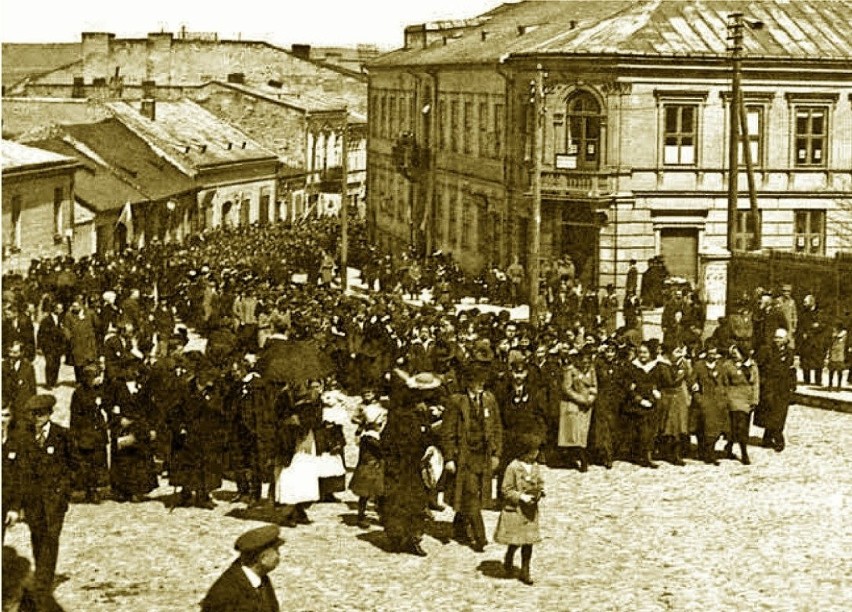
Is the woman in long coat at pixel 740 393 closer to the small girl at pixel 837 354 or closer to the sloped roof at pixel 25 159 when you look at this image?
the small girl at pixel 837 354

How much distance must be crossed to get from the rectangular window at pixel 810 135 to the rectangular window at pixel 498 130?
8.45 m

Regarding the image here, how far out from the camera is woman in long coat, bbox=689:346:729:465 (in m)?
18.3

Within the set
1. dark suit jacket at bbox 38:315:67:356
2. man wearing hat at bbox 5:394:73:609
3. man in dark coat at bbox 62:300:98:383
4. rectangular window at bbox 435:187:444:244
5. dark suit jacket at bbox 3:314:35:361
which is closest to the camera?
man wearing hat at bbox 5:394:73:609

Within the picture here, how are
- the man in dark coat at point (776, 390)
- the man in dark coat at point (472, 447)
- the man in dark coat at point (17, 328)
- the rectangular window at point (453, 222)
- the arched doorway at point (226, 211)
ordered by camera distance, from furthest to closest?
1. the arched doorway at point (226, 211)
2. the rectangular window at point (453, 222)
3. the man in dark coat at point (17, 328)
4. the man in dark coat at point (776, 390)
5. the man in dark coat at point (472, 447)

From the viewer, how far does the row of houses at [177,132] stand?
44.7 metres

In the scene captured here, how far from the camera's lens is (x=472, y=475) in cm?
1389

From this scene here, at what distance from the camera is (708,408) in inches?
719

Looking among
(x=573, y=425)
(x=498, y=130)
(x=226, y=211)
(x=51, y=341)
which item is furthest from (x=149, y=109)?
(x=573, y=425)

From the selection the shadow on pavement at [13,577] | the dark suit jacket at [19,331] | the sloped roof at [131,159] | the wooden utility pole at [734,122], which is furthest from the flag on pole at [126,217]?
the shadow on pavement at [13,577]

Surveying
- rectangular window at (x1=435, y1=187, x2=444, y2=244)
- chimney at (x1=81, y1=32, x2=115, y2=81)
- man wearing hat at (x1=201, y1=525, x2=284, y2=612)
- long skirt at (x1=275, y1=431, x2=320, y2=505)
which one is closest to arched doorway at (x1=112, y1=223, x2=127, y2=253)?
rectangular window at (x1=435, y1=187, x2=444, y2=244)

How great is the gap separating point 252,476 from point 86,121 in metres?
45.1

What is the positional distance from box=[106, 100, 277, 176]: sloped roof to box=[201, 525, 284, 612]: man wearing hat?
46903mm

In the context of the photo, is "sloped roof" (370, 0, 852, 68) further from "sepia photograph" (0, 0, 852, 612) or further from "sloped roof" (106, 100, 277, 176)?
"sloped roof" (106, 100, 277, 176)

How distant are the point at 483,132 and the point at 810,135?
9901 millimetres
